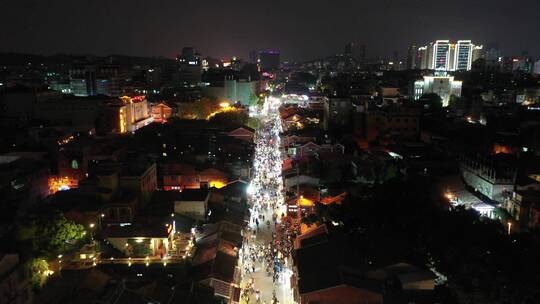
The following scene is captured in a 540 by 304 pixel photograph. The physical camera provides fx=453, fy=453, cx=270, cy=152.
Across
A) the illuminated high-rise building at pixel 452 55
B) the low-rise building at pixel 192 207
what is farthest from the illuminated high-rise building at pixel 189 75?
the low-rise building at pixel 192 207

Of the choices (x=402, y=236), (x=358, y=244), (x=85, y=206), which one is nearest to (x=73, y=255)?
(x=85, y=206)

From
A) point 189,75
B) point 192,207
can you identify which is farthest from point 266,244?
point 189,75

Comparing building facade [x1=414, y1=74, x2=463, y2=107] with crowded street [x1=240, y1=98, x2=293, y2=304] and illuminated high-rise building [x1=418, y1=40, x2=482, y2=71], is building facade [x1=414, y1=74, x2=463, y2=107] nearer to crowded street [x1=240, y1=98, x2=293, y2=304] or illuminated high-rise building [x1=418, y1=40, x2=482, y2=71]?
crowded street [x1=240, y1=98, x2=293, y2=304]

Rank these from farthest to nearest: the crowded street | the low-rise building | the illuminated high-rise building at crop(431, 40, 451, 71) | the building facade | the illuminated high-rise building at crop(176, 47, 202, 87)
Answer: the illuminated high-rise building at crop(431, 40, 451, 71) < the illuminated high-rise building at crop(176, 47, 202, 87) < the building facade < the low-rise building < the crowded street

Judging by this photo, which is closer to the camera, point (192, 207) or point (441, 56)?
point (192, 207)

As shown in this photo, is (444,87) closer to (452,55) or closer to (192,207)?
(192,207)

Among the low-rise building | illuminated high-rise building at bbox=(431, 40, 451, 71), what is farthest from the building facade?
illuminated high-rise building at bbox=(431, 40, 451, 71)
